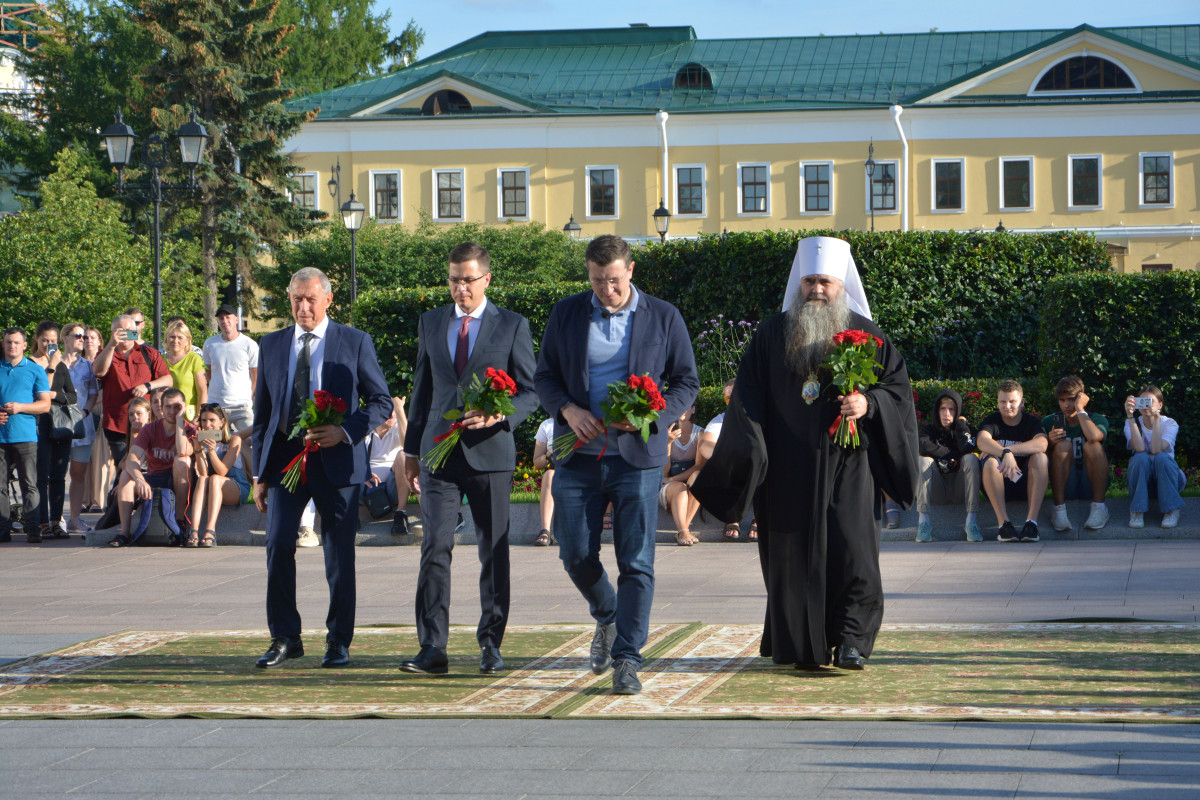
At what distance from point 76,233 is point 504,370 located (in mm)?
34900

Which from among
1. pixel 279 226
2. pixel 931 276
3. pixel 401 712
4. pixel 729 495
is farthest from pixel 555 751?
pixel 279 226

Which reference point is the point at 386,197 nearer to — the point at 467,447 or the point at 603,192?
the point at 603,192

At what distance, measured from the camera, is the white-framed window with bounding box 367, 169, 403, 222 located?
54406 millimetres

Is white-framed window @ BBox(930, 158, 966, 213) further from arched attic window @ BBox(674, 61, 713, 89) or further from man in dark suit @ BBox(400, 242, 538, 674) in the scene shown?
man in dark suit @ BBox(400, 242, 538, 674)

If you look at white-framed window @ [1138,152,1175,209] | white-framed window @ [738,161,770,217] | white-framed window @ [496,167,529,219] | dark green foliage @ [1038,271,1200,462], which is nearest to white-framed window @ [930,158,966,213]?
white-framed window @ [738,161,770,217]

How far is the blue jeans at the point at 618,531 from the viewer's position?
676cm

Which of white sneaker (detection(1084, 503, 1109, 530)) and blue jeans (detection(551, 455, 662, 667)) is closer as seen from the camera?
blue jeans (detection(551, 455, 662, 667))

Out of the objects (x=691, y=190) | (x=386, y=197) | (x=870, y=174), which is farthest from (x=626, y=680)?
(x=386, y=197)

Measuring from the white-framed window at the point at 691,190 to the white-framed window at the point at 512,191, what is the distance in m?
5.26

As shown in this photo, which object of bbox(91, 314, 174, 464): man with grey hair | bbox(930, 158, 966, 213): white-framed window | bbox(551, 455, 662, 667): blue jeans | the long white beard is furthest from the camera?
bbox(930, 158, 966, 213): white-framed window

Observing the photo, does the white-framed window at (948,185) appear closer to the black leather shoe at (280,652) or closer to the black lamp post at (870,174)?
the black lamp post at (870,174)

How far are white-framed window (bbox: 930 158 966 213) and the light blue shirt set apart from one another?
47.2 meters

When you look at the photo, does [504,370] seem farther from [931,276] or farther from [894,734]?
[931,276]

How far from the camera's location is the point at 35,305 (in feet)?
124
